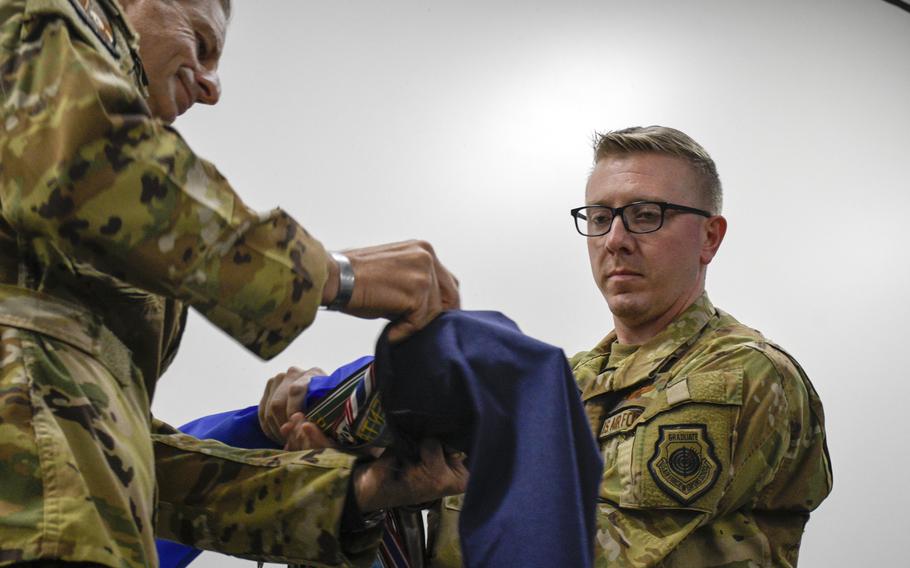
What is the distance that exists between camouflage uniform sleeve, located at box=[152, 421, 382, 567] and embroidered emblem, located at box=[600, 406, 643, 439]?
23.3 inches

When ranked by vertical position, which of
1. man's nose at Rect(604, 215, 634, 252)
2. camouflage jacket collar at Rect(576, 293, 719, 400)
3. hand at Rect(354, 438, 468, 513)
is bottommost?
hand at Rect(354, 438, 468, 513)

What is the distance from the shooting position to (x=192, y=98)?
3.37 feet

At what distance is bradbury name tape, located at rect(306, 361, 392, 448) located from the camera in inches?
39.7

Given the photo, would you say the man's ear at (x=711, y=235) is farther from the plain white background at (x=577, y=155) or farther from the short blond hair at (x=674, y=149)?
the plain white background at (x=577, y=155)

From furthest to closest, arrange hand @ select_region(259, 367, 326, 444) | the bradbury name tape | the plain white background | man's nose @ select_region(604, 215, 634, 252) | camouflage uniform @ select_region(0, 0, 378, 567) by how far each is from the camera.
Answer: the plain white background, man's nose @ select_region(604, 215, 634, 252), hand @ select_region(259, 367, 326, 444), the bradbury name tape, camouflage uniform @ select_region(0, 0, 378, 567)

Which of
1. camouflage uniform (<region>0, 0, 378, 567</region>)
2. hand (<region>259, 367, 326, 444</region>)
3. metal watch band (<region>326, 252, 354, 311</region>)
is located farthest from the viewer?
hand (<region>259, 367, 326, 444</region>)

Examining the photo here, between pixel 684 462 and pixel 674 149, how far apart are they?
661 millimetres

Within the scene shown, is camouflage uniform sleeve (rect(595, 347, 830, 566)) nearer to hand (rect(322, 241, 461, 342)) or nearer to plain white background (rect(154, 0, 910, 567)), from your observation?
hand (rect(322, 241, 461, 342))

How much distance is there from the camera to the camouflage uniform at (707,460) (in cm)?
139

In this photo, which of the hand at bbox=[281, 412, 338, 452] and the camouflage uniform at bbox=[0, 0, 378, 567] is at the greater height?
the camouflage uniform at bbox=[0, 0, 378, 567]

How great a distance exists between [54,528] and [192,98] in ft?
1.78

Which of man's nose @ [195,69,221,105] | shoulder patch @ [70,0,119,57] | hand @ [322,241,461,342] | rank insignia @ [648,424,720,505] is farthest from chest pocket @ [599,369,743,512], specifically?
shoulder patch @ [70,0,119,57]

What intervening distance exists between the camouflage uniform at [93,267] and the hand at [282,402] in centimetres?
52

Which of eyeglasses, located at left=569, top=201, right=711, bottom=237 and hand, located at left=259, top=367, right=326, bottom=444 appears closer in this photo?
hand, located at left=259, top=367, right=326, bottom=444
